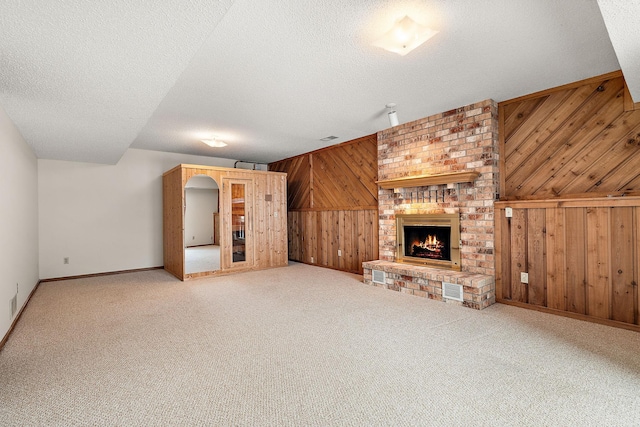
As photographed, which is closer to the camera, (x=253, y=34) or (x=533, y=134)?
(x=253, y=34)

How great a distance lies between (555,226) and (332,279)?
3.23m

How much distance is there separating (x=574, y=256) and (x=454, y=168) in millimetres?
1688

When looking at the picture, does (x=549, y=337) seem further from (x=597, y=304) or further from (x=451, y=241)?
(x=451, y=241)

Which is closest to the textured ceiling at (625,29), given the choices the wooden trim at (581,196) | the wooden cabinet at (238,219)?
the wooden trim at (581,196)

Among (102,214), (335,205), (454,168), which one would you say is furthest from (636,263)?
(102,214)

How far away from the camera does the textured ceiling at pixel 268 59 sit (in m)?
1.77

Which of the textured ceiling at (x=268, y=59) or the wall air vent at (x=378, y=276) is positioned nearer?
the textured ceiling at (x=268, y=59)

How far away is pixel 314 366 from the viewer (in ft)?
7.48

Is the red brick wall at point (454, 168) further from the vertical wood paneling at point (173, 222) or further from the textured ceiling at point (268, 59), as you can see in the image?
the vertical wood paneling at point (173, 222)

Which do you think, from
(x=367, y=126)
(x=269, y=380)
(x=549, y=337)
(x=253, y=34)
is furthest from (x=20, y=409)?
(x=367, y=126)

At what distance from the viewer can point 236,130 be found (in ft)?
16.5

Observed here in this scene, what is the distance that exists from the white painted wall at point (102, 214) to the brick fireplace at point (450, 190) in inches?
187

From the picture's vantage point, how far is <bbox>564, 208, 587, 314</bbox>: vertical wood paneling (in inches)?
127

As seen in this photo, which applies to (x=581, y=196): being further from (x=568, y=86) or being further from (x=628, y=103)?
(x=568, y=86)
